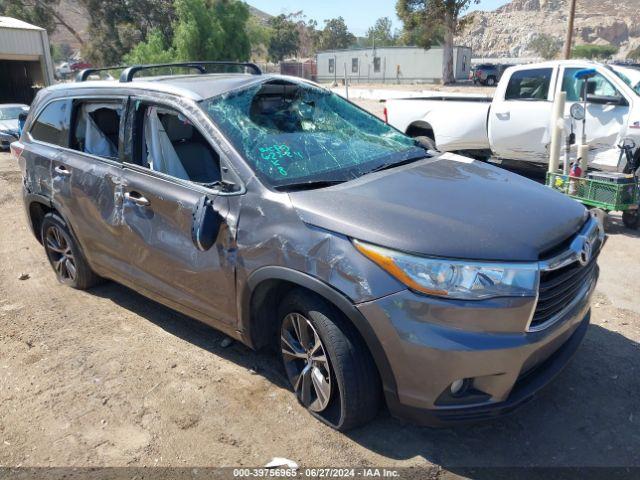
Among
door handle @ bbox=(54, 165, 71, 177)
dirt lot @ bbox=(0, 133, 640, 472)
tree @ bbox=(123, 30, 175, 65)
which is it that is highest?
tree @ bbox=(123, 30, 175, 65)

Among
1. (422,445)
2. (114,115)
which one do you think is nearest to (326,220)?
(422,445)

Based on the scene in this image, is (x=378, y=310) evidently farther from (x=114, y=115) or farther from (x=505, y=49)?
(x=505, y=49)

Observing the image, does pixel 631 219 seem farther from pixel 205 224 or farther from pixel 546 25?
pixel 546 25

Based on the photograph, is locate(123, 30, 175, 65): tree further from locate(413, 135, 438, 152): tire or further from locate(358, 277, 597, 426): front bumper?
locate(358, 277, 597, 426): front bumper

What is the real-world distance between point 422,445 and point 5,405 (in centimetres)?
249

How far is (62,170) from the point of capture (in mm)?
4316

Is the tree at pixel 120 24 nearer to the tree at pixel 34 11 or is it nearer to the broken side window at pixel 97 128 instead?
the tree at pixel 34 11

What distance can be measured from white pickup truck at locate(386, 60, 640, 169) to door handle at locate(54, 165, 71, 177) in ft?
19.5

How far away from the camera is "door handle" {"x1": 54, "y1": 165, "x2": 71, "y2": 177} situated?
4254 mm

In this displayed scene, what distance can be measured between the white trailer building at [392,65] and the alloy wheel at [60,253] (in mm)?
47133

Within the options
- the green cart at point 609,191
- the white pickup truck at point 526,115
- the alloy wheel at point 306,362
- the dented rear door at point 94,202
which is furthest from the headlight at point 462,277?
the white pickup truck at point 526,115

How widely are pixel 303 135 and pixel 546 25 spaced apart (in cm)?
15480

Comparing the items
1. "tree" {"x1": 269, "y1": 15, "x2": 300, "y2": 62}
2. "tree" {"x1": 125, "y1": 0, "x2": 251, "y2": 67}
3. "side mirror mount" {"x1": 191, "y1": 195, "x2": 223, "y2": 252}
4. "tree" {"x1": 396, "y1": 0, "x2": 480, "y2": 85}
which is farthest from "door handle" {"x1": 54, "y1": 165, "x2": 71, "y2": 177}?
"tree" {"x1": 269, "y1": 15, "x2": 300, "y2": 62}

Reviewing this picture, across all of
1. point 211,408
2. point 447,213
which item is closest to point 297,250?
point 447,213
